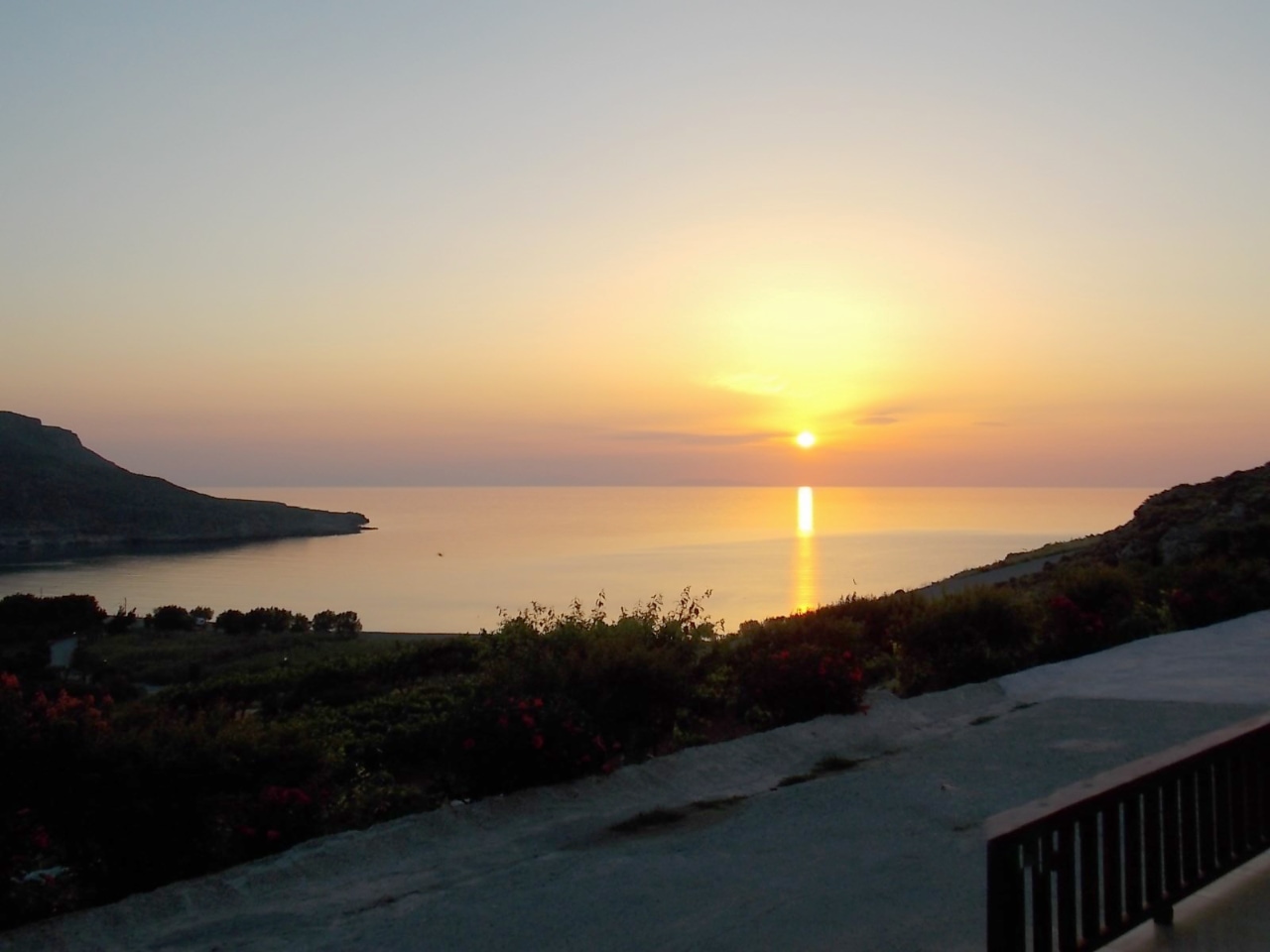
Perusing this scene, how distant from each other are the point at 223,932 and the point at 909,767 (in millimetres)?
4564

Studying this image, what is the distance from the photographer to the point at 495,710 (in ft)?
25.6

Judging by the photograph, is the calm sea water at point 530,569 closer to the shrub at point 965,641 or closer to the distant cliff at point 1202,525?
the distant cliff at point 1202,525

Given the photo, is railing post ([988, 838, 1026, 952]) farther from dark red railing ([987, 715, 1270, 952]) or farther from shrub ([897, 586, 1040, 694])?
shrub ([897, 586, 1040, 694])

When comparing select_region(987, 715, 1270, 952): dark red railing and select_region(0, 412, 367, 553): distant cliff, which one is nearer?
select_region(987, 715, 1270, 952): dark red railing

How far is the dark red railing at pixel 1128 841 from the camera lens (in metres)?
3.54

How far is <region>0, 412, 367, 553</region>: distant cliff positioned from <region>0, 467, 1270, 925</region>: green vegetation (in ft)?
324

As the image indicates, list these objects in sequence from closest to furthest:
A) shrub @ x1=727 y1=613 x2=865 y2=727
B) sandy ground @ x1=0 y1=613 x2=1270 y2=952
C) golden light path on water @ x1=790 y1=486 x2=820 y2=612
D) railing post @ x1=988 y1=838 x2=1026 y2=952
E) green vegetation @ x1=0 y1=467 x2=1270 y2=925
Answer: railing post @ x1=988 y1=838 x2=1026 y2=952 → sandy ground @ x1=0 y1=613 x2=1270 y2=952 → green vegetation @ x1=0 y1=467 x2=1270 y2=925 → shrub @ x1=727 y1=613 x2=865 y2=727 → golden light path on water @ x1=790 y1=486 x2=820 y2=612

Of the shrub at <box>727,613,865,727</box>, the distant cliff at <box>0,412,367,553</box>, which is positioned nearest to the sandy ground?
the shrub at <box>727,613,865,727</box>

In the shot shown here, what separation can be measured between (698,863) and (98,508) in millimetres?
122689

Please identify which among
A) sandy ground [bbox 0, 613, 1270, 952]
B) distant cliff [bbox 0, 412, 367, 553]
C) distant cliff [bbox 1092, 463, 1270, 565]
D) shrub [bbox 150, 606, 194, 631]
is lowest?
shrub [bbox 150, 606, 194, 631]

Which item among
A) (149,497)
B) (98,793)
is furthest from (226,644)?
(149,497)

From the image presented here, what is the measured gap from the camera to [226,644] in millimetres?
37812

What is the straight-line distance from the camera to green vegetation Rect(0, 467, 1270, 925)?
19.0 feet

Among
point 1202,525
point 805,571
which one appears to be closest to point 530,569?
point 805,571
